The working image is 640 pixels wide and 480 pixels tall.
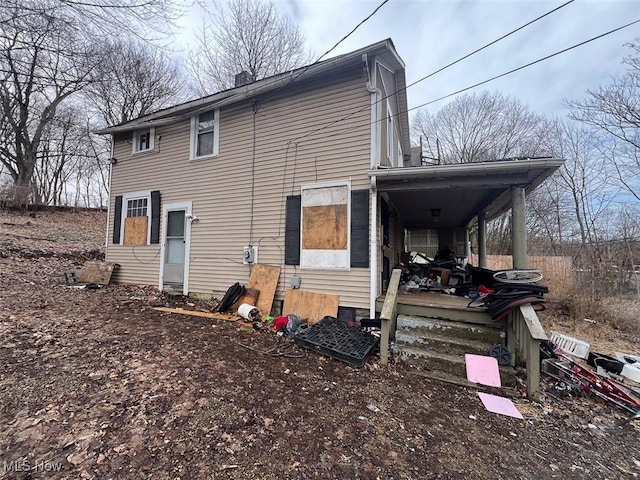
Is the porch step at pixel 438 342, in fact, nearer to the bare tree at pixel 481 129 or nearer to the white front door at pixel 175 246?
the white front door at pixel 175 246

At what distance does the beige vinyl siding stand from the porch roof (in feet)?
1.97

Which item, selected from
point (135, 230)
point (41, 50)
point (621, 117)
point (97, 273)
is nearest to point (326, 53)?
point (41, 50)

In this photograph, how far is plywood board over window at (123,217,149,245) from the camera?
772cm

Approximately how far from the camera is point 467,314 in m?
4.21

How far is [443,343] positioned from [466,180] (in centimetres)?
258

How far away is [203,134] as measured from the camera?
23.5 feet

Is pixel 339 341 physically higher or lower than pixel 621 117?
lower

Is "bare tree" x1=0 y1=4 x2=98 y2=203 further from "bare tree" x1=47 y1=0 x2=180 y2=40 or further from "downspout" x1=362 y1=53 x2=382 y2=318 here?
"downspout" x1=362 y1=53 x2=382 y2=318

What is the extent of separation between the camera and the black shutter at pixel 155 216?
7484 mm

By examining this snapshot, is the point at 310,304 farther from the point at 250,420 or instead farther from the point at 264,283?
the point at 250,420

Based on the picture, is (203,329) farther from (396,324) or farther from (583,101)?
(583,101)

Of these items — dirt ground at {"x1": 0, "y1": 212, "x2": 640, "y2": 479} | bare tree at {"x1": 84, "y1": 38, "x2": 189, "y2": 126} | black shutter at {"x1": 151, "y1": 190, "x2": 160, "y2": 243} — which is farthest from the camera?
bare tree at {"x1": 84, "y1": 38, "x2": 189, "y2": 126}

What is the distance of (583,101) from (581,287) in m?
10.1

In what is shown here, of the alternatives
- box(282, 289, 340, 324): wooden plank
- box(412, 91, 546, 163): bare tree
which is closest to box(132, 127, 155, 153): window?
box(282, 289, 340, 324): wooden plank
